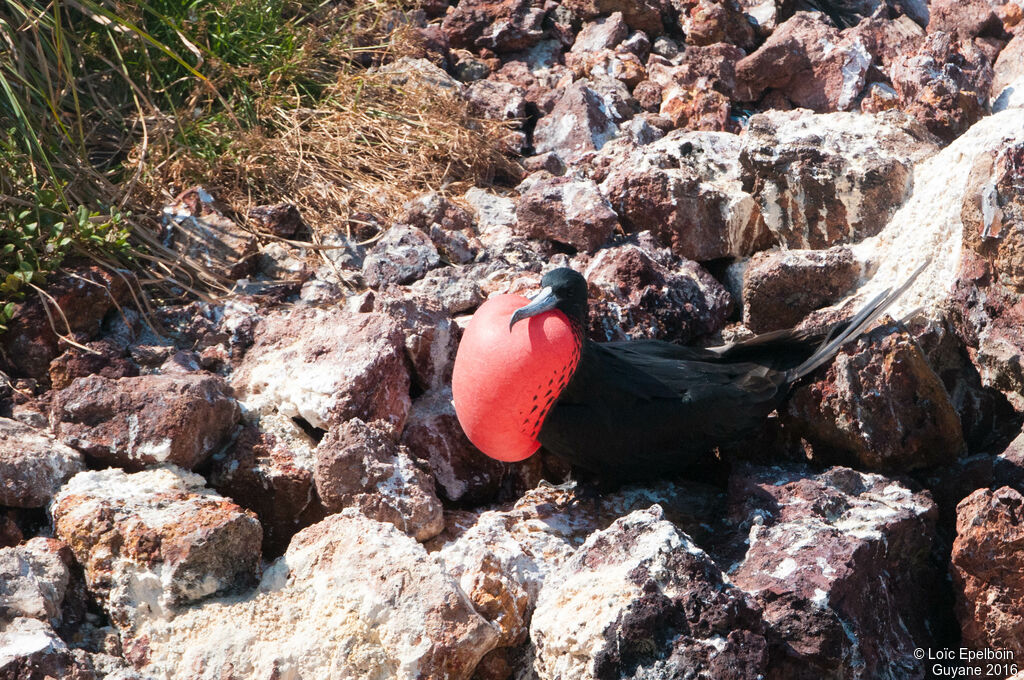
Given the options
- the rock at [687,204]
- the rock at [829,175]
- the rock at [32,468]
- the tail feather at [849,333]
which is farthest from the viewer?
the rock at [687,204]

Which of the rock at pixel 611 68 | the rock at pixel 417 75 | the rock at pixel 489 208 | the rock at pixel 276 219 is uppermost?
the rock at pixel 417 75

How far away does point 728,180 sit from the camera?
356 centimetres

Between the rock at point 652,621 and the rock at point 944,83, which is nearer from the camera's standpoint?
the rock at point 652,621

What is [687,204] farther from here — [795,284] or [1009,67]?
[1009,67]

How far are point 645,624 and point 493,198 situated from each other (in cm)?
237

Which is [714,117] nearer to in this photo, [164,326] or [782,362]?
[782,362]

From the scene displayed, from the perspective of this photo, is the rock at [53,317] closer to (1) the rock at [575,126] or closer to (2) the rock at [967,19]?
(1) the rock at [575,126]

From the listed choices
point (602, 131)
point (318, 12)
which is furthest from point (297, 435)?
point (318, 12)

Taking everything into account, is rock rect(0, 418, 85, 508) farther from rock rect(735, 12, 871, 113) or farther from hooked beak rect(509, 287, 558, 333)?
rock rect(735, 12, 871, 113)

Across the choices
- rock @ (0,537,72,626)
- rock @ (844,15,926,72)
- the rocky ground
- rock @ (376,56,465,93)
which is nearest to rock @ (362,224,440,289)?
the rocky ground

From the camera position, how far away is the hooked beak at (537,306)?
241cm

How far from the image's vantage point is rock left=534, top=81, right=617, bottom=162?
409 cm

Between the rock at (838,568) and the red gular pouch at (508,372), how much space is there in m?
0.56

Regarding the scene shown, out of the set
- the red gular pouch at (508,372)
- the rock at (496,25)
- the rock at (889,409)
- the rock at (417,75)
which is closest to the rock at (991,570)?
the rock at (889,409)
